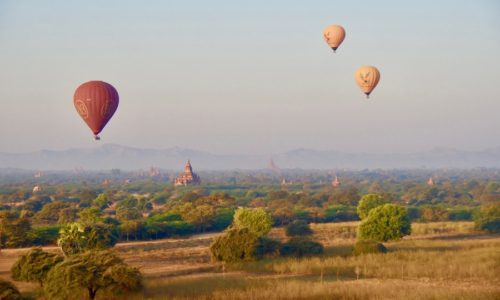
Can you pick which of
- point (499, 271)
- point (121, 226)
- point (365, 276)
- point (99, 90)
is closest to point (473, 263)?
point (499, 271)

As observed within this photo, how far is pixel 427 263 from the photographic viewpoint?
3250 cm

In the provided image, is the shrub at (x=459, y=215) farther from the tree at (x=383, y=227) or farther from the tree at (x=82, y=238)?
the tree at (x=82, y=238)

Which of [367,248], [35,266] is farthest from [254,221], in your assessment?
[35,266]

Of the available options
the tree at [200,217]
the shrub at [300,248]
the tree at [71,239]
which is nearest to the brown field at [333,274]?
the shrub at [300,248]

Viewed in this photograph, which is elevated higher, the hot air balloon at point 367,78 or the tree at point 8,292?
the hot air balloon at point 367,78

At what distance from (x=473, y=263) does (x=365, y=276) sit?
6361 mm

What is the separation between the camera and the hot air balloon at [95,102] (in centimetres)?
4138

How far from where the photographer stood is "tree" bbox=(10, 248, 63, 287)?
93.2ft

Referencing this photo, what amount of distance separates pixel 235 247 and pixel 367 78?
2426 centimetres

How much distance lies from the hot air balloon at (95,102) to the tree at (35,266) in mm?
14114

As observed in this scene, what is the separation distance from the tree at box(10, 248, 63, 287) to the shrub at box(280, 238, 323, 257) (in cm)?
1410

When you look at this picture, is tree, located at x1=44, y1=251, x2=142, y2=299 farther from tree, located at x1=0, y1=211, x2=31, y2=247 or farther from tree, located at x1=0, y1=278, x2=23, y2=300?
tree, located at x1=0, y1=211, x2=31, y2=247

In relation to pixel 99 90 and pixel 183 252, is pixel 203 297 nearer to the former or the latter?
pixel 183 252

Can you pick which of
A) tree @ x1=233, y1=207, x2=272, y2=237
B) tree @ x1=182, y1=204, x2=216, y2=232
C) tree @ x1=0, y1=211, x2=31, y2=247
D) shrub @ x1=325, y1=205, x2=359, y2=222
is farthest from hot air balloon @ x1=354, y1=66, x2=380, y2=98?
tree @ x1=0, y1=211, x2=31, y2=247
